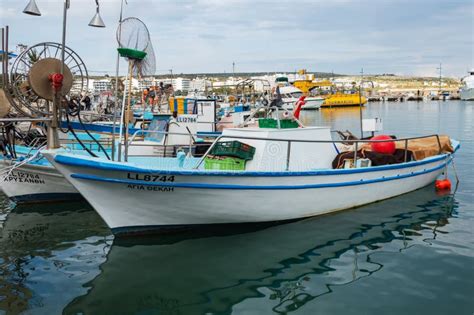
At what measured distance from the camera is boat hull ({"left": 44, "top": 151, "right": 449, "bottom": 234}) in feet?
25.6

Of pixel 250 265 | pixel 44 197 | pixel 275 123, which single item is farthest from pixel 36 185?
pixel 250 265

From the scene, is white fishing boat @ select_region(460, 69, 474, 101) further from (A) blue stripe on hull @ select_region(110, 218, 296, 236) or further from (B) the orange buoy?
(A) blue stripe on hull @ select_region(110, 218, 296, 236)

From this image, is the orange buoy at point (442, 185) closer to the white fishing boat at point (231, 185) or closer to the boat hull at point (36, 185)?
the white fishing boat at point (231, 185)

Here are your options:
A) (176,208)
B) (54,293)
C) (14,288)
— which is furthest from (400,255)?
(14,288)

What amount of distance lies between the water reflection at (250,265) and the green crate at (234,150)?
1.51m

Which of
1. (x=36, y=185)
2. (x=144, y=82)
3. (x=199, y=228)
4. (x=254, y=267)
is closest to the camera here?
(x=254, y=267)

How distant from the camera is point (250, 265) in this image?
7531mm

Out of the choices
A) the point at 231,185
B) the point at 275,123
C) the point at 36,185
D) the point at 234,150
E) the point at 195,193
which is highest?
the point at 275,123

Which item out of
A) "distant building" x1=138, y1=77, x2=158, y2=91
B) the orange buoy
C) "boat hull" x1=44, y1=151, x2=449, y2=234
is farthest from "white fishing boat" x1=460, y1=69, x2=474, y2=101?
"boat hull" x1=44, y1=151, x2=449, y2=234

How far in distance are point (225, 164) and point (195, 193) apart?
114 cm

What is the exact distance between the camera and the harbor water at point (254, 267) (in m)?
6.20

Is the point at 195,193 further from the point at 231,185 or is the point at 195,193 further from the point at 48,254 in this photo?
the point at 48,254

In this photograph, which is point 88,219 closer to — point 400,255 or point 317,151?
point 317,151

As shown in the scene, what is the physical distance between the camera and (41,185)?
38.9ft
